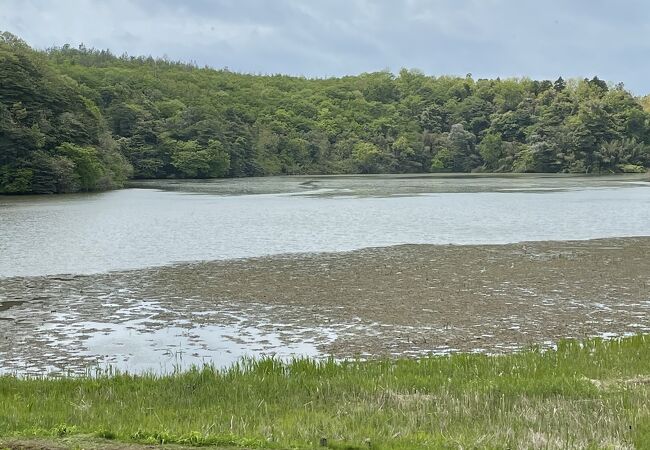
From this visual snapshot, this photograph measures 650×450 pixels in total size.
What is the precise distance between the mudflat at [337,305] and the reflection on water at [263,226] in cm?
348

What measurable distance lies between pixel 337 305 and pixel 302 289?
2.32 m

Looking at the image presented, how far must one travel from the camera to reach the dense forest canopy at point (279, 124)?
225 feet

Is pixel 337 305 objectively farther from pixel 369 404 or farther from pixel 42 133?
pixel 42 133

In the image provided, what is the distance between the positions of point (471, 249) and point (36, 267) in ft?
49.3

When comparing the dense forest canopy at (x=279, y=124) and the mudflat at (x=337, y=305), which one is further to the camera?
the dense forest canopy at (x=279, y=124)

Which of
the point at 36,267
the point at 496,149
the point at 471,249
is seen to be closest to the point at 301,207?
the point at 471,249

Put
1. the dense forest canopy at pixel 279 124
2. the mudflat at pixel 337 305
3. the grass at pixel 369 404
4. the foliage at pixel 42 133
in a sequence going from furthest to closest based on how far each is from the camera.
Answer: the dense forest canopy at pixel 279 124, the foliage at pixel 42 133, the mudflat at pixel 337 305, the grass at pixel 369 404

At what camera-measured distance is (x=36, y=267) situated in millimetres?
22906

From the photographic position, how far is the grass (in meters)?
6.54

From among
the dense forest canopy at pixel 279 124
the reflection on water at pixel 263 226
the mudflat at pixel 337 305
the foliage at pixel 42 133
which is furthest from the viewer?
the dense forest canopy at pixel 279 124

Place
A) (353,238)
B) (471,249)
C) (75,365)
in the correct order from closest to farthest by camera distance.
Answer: (75,365), (471,249), (353,238)

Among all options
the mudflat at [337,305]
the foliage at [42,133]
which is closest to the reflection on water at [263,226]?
the mudflat at [337,305]

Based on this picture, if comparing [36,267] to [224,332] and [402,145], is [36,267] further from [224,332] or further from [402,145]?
[402,145]

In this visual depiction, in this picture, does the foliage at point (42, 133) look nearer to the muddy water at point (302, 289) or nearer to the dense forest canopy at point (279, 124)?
the dense forest canopy at point (279, 124)
